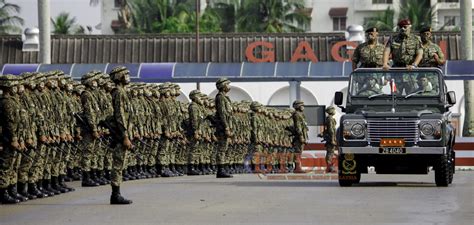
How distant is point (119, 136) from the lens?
22422 millimetres

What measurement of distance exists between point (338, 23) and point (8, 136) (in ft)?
348

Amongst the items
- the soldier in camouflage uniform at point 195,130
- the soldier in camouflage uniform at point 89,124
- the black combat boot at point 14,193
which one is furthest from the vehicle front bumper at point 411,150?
the soldier in camouflage uniform at point 195,130

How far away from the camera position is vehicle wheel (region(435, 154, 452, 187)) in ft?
88.6

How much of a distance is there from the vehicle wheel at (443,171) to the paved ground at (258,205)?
213 millimetres

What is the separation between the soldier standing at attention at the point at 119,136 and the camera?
878 inches

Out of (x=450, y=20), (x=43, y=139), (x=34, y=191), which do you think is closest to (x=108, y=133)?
(x=43, y=139)

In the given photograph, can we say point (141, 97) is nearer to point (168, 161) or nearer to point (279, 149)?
point (168, 161)

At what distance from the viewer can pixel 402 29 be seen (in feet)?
96.4

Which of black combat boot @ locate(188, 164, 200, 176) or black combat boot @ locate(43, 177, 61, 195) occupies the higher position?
black combat boot @ locate(43, 177, 61, 195)

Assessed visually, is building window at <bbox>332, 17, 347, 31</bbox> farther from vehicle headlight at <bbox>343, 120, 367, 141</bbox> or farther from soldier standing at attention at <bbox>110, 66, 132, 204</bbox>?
soldier standing at attention at <bbox>110, 66, 132, 204</bbox>

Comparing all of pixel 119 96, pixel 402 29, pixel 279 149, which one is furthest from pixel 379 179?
pixel 279 149

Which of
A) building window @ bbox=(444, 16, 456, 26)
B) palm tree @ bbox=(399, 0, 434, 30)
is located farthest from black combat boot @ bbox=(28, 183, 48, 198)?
building window @ bbox=(444, 16, 456, 26)

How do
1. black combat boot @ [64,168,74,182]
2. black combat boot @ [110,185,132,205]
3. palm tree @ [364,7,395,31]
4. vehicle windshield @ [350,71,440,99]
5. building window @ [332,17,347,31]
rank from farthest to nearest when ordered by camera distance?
building window @ [332,17,347,31] < palm tree @ [364,7,395,31] < black combat boot @ [64,168,74,182] < vehicle windshield @ [350,71,440,99] < black combat boot @ [110,185,132,205]

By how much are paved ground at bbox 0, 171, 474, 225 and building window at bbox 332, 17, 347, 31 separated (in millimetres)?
99081
